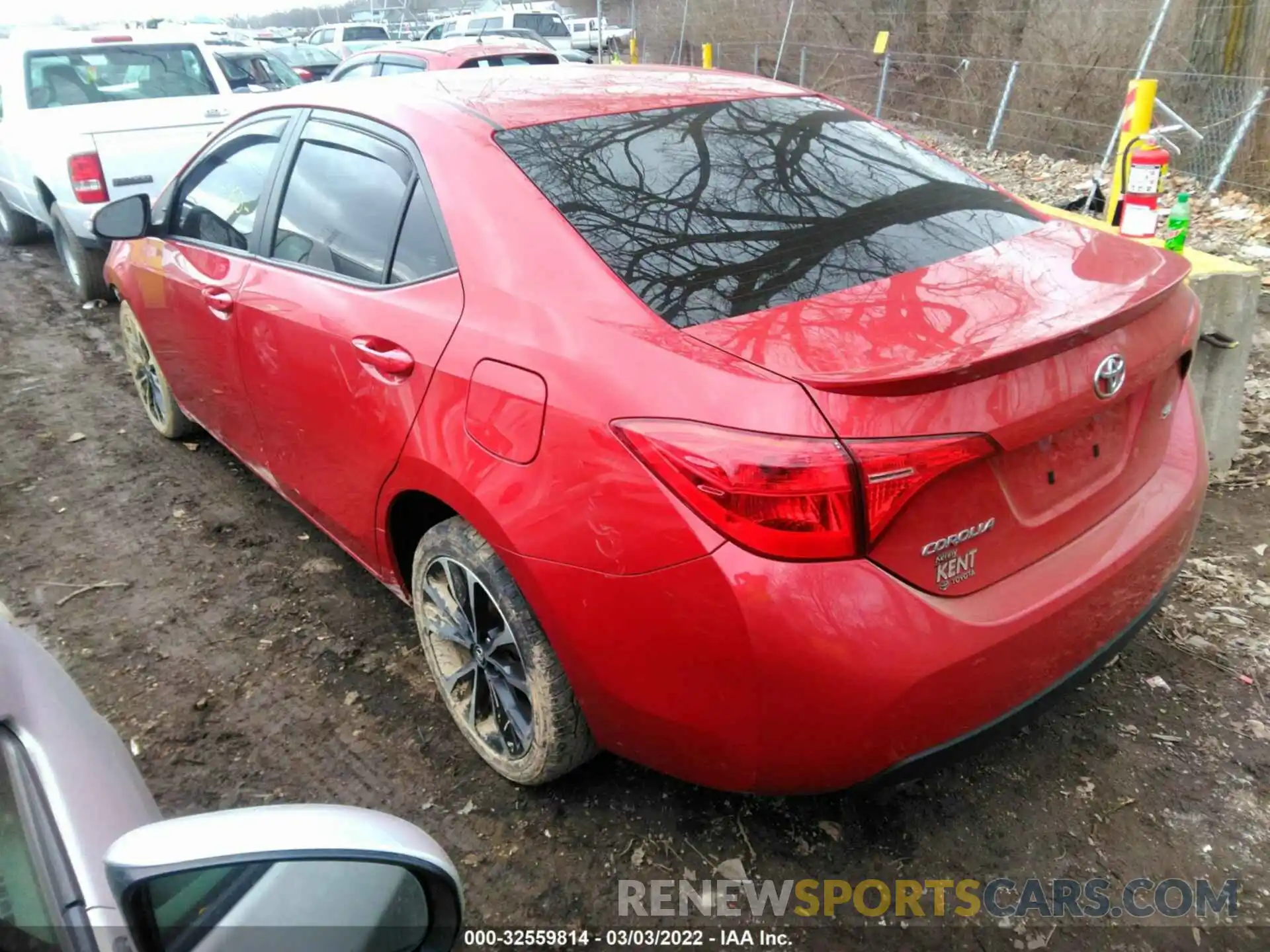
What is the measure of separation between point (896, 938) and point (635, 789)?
0.77 meters

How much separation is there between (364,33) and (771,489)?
98.1ft

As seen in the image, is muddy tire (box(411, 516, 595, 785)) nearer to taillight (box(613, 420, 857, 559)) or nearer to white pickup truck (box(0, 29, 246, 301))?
taillight (box(613, 420, 857, 559))

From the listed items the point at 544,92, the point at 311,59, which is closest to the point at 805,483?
the point at 544,92

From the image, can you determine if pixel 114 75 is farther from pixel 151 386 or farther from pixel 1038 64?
pixel 1038 64

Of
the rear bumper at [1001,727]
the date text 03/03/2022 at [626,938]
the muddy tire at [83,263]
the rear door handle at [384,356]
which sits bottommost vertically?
the date text 03/03/2022 at [626,938]

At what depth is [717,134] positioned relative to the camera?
2590mm

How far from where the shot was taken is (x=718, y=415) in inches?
68.9

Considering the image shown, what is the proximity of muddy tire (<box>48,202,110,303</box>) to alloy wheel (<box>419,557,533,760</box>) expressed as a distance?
5609 millimetres

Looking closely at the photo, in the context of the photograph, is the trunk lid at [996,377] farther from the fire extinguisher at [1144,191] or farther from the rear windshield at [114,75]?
the rear windshield at [114,75]

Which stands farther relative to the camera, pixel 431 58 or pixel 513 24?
pixel 513 24

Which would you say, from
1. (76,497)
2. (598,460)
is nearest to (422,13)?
(76,497)

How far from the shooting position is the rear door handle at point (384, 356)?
7.86 feet

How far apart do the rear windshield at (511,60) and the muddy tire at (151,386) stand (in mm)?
6583

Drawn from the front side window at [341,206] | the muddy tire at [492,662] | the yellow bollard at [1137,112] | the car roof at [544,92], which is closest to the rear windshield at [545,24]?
the yellow bollard at [1137,112]
